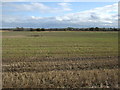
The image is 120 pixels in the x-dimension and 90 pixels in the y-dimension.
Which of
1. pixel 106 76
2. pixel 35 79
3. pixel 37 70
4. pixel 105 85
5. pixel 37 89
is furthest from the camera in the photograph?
pixel 37 70

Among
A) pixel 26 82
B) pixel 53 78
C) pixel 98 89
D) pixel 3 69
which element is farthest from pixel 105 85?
pixel 3 69

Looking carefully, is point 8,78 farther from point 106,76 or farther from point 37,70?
point 106,76

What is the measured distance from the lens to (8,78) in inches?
289

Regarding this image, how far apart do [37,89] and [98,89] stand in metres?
2.31

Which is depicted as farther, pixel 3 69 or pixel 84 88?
pixel 3 69

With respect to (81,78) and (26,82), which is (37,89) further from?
(81,78)

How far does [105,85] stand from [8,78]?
164 inches

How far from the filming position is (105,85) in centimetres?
673

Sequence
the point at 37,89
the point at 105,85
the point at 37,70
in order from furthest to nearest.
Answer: the point at 37,70 < the point at 105,85 < the point at 37,89

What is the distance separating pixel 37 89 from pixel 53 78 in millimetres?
1237

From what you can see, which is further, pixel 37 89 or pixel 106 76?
pixel 106 76

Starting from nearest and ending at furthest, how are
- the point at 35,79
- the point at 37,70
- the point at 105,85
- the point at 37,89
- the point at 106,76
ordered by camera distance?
the point at 37,89
the point at 105,85
the point at 35,79
the point at 106,76
the point at 37,70

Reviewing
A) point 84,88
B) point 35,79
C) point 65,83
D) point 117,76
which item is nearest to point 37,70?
point 35,79

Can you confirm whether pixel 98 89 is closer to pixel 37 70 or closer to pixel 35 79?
pixel 35 79
